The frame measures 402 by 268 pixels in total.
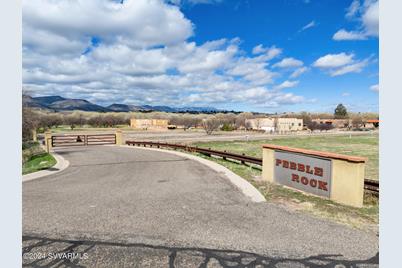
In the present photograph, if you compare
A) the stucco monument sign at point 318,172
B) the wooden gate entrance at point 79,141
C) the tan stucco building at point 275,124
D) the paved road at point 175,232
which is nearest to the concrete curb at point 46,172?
the paved road at point 175,232

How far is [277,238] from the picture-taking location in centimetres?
537

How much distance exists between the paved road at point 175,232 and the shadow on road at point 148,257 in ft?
0.05

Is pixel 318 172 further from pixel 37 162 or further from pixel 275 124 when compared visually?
pixel 275 124

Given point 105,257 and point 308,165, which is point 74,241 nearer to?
point 105,257

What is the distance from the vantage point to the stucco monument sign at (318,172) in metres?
7.70

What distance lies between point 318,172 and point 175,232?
18.1 ft

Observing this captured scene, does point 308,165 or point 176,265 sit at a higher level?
point 308,165

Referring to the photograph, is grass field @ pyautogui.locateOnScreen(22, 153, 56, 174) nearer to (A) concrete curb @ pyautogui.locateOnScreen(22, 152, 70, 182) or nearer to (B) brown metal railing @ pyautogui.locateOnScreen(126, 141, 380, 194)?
(A) concrete curb @ pyautogui.locateOnScreen(22, 152, 70, 182)

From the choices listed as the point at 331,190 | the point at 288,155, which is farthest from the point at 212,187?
the point at 331,190

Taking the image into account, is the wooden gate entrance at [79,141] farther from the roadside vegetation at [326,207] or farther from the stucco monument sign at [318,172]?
the roadside vegetation at [326,207]

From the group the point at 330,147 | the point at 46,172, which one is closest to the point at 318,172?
the point at 46,172

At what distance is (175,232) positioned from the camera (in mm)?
5645

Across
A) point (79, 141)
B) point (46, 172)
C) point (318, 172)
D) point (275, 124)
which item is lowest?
point (46, 172)

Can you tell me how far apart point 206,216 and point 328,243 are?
2766 mm
